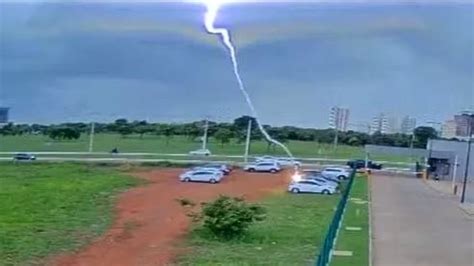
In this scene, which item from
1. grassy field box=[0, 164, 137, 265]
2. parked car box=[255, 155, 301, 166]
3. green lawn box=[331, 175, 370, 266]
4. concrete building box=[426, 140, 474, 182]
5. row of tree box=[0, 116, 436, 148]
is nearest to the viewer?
green lawn box=[331, 175, 370, 266]

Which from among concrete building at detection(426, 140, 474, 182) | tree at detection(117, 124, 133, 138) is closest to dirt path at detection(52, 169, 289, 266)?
concrete building at detection(426, 140, 474, 182)

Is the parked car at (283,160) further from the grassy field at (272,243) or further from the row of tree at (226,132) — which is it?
the grassy field at (272,243)

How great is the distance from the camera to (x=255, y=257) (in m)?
6.17

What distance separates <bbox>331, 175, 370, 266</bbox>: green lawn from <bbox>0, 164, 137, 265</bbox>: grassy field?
7.80ft

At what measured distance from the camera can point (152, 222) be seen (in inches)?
346

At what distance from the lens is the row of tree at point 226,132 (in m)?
27.0

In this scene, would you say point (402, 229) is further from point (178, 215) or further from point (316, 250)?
point (178, 215)

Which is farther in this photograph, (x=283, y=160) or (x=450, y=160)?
(x=283, y=160)

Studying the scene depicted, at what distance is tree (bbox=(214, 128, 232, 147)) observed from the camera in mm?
27609

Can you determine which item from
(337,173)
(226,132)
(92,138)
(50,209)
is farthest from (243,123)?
(50,209)

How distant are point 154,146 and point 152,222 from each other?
19.0 m

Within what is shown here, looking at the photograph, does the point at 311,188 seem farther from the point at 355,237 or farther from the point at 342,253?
the point at 342,253

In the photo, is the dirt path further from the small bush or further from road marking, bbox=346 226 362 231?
road marking, bbox=346 226 362 231

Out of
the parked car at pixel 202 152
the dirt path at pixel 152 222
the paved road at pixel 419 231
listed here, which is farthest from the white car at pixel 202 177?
the parked car at pixel 202 152
